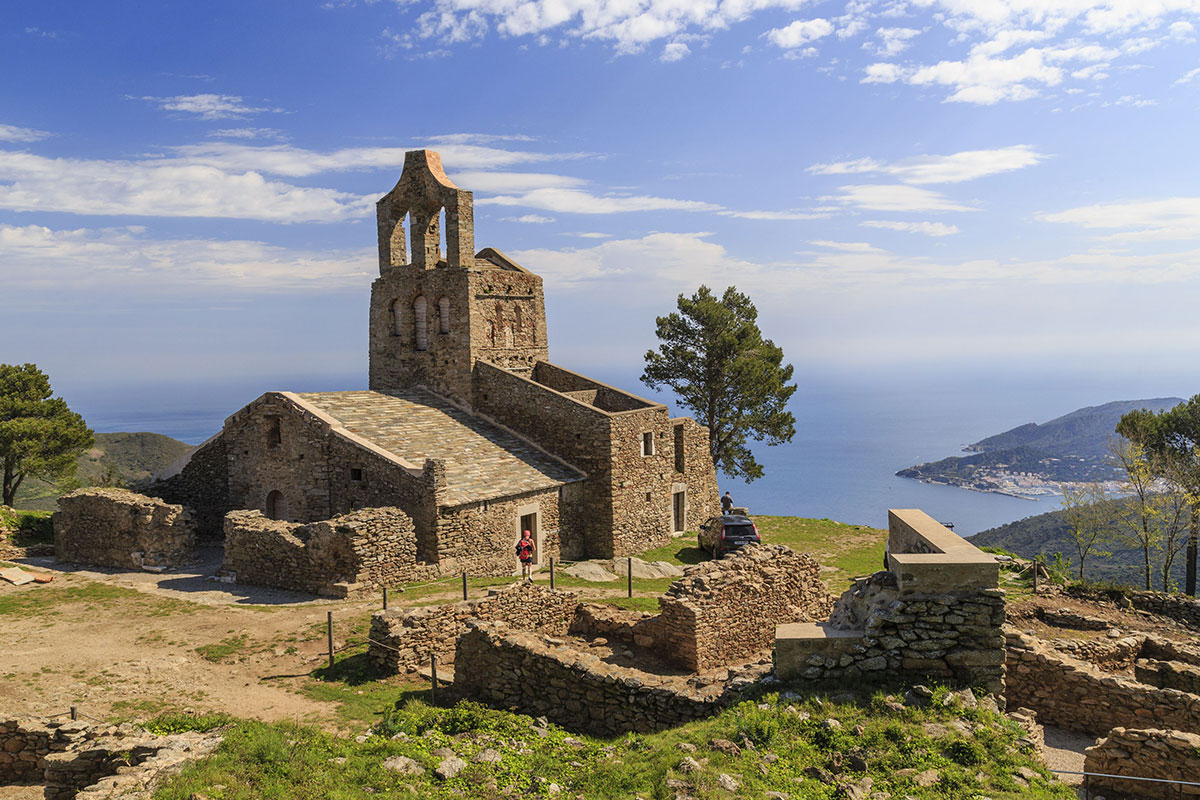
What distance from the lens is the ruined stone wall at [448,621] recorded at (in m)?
14.4

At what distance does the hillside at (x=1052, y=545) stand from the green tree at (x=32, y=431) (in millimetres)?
48689

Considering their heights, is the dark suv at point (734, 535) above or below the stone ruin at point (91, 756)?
above

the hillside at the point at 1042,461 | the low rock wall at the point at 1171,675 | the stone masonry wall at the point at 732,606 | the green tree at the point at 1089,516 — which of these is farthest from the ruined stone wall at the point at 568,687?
the hillside at the point at 1042,461

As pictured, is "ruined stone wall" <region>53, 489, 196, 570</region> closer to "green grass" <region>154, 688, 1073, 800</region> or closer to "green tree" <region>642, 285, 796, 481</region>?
"green grass" <region>154, 688, 1073, 800</region>

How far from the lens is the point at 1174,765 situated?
9.40m

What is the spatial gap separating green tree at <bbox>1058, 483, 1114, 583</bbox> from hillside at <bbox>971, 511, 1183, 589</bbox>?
364 inches

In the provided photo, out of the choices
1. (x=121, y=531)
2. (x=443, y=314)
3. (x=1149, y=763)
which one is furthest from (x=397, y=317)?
(x=1149, y=763)

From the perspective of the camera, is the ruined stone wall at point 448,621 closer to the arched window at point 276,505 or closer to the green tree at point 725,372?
the arched window at point 276,505

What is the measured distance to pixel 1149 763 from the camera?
31.3 ft

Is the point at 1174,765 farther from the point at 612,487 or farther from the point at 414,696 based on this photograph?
the point at 612,487

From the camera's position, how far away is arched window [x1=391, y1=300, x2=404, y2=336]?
104 ft

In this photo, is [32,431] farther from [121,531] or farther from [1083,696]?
[1083,696]

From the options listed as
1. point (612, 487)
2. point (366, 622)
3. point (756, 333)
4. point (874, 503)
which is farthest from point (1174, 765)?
point (874, 503)

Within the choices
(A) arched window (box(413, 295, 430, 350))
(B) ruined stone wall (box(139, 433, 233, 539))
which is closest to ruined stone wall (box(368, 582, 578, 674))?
(B) ruined stone wall (box(139, 433, 233, 539))
